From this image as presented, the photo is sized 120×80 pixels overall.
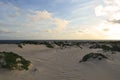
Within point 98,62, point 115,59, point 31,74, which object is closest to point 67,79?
point 31,74

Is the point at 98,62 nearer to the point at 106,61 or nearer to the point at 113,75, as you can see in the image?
the point at 106,61

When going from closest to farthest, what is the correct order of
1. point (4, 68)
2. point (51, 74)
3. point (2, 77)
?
point (2, 77), point (4, 68), point (51, 74)

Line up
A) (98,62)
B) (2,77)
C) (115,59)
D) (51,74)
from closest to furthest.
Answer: (2,77), (51,74), (98,62), (115,59)

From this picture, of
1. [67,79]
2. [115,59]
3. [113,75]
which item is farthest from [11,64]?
[115,59]

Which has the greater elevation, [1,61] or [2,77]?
[1,61]

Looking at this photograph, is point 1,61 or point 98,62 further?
point 98,62

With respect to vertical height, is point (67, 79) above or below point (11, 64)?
below

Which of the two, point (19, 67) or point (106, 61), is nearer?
point (19, 67)

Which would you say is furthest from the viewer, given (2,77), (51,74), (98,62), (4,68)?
(98,62)

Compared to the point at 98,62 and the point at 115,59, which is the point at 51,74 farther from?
the point at 115,59
